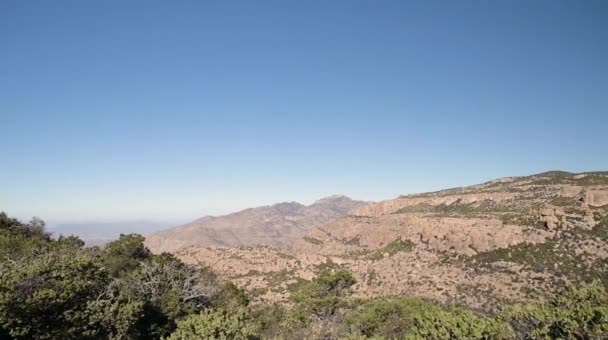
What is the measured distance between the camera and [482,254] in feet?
212

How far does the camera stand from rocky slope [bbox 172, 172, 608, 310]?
172ft

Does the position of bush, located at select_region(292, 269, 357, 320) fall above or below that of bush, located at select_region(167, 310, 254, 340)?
below

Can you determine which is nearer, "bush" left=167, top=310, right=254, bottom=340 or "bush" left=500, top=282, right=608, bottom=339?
"bush" left=500, top=282, right=608, bottom=339

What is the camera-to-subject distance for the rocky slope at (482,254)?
Answer: 52.6 metres

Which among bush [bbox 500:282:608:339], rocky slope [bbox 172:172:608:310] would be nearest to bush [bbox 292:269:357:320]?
rocky slope [bbox 172:172:608:310]

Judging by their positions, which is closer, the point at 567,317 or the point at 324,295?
the point at 567,317

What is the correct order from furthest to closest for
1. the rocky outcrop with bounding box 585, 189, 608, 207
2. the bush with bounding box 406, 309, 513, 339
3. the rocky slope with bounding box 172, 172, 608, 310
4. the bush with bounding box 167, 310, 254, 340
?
the rocky outcrop with bounding box 585, 189, 608, 207 < the rocky slope with bounding box 172, 172, 608, 310 < the bush with bounding box 406, 309, 513, 339 < the bush with bounding box 167, 310, 254, 340

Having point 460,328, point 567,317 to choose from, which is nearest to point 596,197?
point 567,317

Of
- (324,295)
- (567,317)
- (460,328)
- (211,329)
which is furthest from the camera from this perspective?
(324,295)

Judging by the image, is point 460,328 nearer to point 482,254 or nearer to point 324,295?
point 324,295

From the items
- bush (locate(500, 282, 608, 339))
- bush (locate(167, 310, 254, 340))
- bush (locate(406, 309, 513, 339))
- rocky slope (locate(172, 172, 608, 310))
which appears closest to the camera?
bush (locate(500, 282, 608, 339))

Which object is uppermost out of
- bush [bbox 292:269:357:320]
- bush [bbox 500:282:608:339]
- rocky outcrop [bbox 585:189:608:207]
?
rocky outcrop [bbox 585:189:608:207]

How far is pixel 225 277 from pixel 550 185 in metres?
74.4

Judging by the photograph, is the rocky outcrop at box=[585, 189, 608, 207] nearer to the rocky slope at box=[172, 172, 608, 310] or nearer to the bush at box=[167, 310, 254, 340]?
the rocky slope at box=[172, 172, 608, 310]
